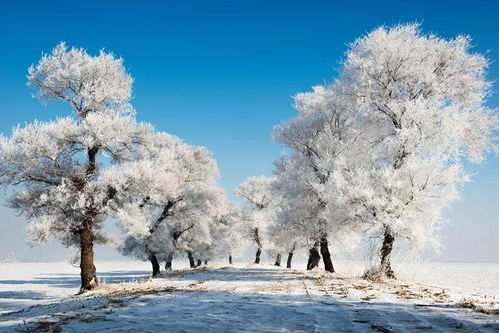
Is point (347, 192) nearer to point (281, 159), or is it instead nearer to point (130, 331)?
point (130, 331)

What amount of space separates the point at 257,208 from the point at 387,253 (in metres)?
37.0

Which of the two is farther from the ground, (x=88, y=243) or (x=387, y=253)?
(x=88, y=243)

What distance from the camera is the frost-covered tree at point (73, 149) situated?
58.3 ft

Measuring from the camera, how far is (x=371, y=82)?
60.7 ft

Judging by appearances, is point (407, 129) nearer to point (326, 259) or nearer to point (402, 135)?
point (402, 135)

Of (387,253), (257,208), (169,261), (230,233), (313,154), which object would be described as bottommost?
(387,253)

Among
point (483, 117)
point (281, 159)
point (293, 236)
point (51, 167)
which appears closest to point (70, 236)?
point (51, 167)

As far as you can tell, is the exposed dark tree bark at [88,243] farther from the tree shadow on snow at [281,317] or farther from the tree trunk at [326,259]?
the tree trunk at [326,259]

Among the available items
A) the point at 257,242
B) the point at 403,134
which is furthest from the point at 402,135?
the point at 257,242

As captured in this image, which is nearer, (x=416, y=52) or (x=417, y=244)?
(x=417, y=244)

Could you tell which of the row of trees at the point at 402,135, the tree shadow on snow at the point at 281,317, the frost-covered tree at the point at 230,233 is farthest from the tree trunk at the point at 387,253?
the frost-covered tree at the point at 230,233

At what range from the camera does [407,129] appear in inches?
675

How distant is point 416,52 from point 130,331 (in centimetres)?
1671

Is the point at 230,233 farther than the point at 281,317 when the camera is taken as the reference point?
Yes
